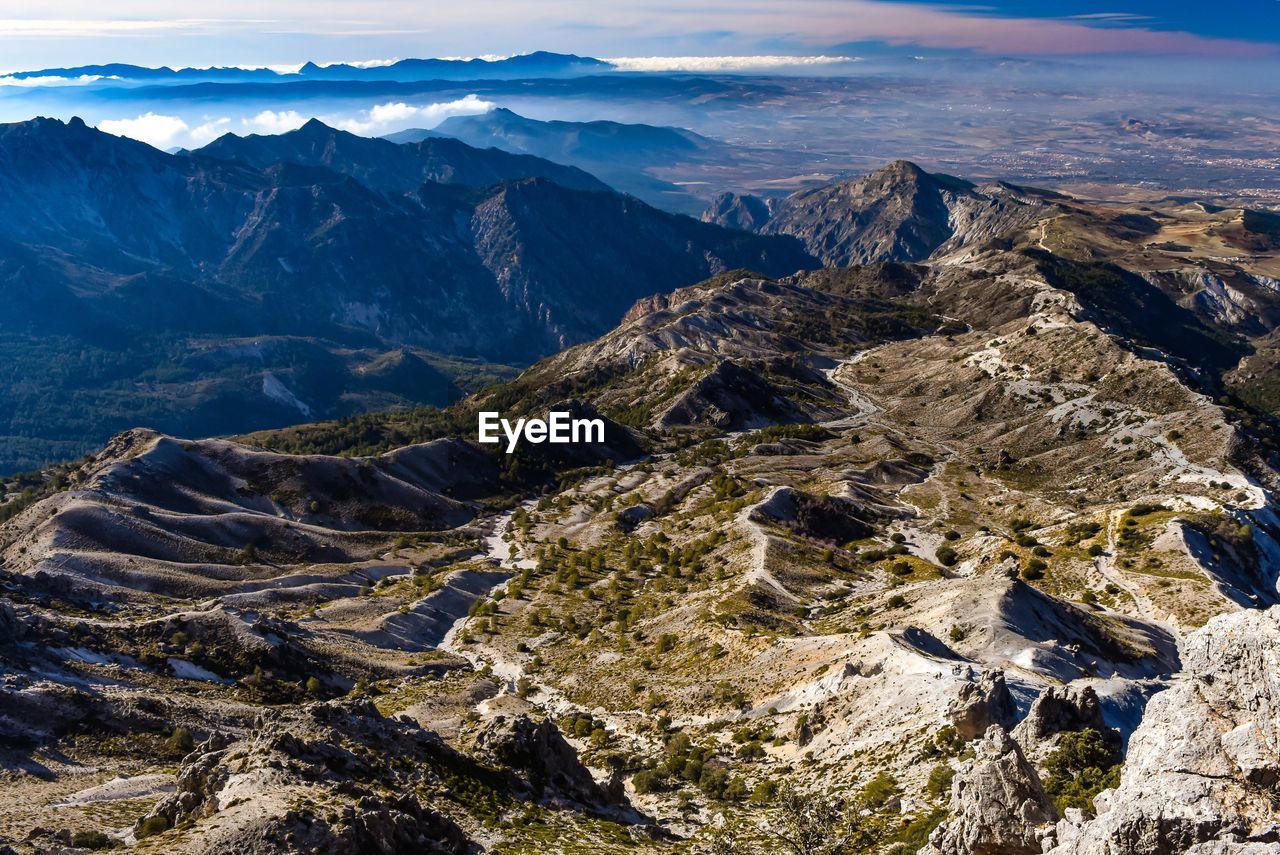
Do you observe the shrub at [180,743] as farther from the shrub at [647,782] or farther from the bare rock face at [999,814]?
the bare rock face at [999,814]

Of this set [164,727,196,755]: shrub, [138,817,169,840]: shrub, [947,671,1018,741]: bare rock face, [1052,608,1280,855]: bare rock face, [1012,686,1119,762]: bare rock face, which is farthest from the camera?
[164,727,196,755]: shrub

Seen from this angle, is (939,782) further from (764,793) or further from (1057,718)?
(764,793)

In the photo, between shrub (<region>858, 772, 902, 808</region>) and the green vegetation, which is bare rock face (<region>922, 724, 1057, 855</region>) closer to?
the green vegetation

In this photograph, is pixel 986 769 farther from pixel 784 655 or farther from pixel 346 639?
pixel 346 639

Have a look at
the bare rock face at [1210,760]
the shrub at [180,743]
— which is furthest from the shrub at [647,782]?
the bare rock face at [1210,760]

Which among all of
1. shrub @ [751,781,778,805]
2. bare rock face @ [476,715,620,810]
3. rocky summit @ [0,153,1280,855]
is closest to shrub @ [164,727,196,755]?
rocky summit @ [0,153,1280,855]

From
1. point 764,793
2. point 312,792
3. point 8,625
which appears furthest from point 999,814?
point 8,625
